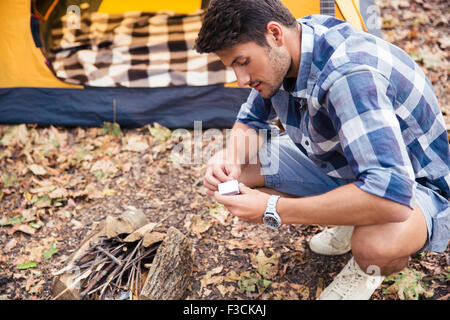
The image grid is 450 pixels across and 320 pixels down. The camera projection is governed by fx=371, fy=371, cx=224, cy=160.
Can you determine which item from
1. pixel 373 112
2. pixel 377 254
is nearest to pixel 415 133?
pixel 373 112

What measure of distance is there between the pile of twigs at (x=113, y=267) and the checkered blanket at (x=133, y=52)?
183cm

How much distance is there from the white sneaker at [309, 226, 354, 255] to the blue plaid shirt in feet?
1.62

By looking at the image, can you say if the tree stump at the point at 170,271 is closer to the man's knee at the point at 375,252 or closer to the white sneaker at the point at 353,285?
the white sneaker at the point at 353,285

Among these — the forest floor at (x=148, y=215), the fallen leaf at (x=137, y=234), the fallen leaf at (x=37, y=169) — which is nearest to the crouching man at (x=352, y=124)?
the forest floor at (x=148, y=215)

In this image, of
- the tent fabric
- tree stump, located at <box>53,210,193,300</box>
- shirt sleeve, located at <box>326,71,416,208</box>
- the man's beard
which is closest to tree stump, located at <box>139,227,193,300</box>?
tree stump, located at <box>53,210,193,300</box>

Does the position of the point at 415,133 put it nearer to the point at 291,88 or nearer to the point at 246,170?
the point at 291,88

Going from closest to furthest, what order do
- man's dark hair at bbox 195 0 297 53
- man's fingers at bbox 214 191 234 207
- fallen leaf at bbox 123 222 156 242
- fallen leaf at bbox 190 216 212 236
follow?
man's dark hair at bbox 195 0 297 53 < man's fingers at bbox 214 191 234 207 < fallen leaf at bbox 123 222 156 242 < fallen leaf at bbox 190 216 212 236

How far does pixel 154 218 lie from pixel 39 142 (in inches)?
63.8

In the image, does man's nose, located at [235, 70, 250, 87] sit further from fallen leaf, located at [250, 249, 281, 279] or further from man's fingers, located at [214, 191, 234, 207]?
fallen leaf, located at [250, 249, 281, 279]

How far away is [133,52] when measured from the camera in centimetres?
400

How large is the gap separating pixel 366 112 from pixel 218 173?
34.7 inches

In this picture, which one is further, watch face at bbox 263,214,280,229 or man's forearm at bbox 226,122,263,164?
man's forearm at bbox 226,122,263,164

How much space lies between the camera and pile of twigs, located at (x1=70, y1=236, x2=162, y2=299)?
2117mm

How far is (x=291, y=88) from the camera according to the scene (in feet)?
5.95
